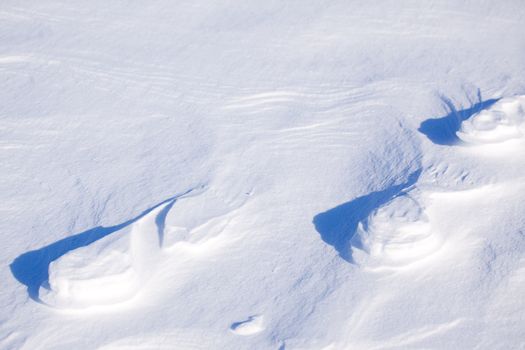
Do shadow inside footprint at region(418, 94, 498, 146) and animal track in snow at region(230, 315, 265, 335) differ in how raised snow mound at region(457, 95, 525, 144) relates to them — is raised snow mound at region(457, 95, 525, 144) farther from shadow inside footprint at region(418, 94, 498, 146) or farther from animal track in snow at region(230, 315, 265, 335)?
animal track in snow at region(230, 315, 265, 335)

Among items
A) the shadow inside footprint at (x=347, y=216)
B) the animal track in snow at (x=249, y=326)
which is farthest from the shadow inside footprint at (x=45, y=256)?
the shadow inside footprint at (x=347, y=216)

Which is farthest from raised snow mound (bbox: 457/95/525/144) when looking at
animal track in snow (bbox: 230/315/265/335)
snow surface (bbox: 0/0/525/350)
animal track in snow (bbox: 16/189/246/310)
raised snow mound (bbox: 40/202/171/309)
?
raised snow mound (bbox: 40/202/171/309)

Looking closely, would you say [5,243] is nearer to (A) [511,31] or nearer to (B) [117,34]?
(B) [117,34]

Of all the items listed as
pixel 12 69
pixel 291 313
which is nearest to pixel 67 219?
pixel 291 313

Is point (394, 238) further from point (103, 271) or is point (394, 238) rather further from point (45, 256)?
point (45, 256)

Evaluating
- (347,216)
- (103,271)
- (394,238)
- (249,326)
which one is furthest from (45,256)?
(394,238)

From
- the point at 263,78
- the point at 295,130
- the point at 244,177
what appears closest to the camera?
the point at 244,177

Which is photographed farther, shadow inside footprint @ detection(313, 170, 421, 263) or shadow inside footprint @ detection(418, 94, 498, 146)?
shadow inside footprint @ detection(418, 94, 498, 146)
